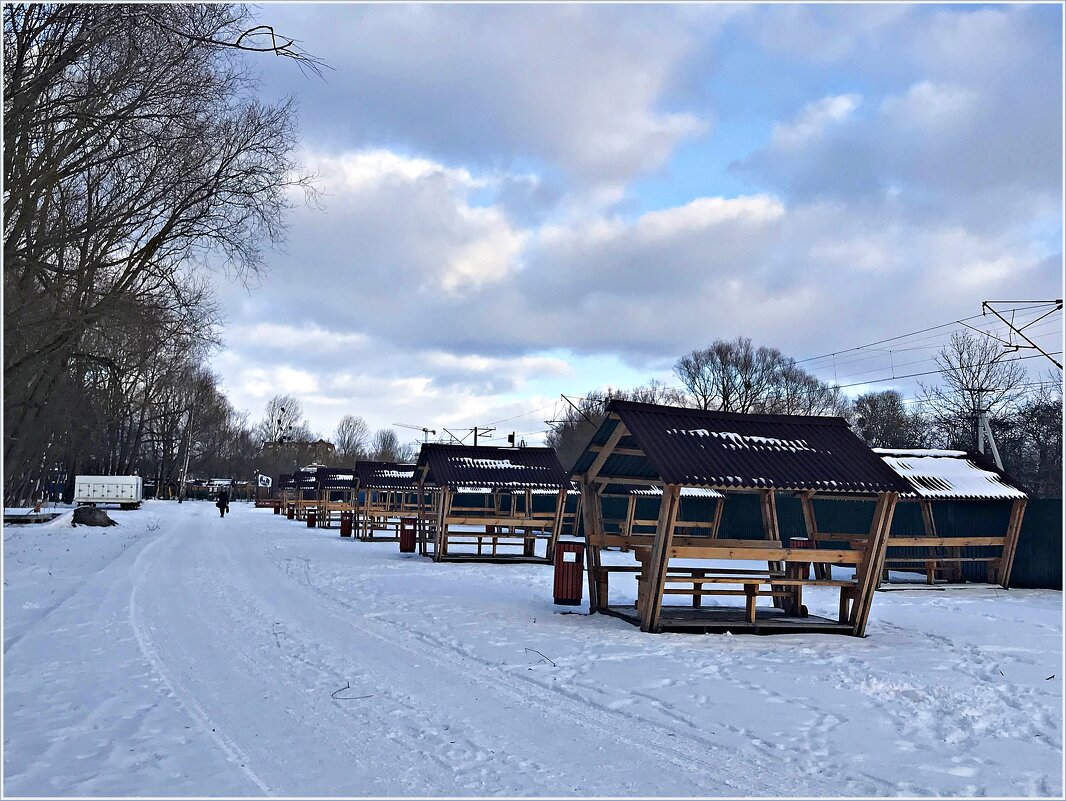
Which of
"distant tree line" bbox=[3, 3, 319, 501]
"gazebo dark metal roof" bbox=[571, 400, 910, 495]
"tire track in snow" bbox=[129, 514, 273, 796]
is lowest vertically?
"tire track in snow" bbox=[129, 514, 273, 796]

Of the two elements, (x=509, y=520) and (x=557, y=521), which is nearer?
(x=557, y=521)

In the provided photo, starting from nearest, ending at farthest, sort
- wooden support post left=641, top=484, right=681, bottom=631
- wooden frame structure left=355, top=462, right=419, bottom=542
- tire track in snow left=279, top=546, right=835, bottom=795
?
tire track in snow left=279, top=546, right=835, bottom=795, wooden support post left=641, top=484, right=681, bottom=631, wooden frame structure left=355, top=462, right=419, bottom=542

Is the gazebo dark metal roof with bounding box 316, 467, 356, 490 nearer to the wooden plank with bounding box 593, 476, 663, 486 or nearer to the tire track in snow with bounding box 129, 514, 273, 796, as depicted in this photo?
the tire track in snow with bounding box 129, 514, 273, 796

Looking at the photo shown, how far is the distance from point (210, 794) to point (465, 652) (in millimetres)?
5133

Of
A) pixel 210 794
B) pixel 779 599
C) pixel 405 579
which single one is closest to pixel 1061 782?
pixel 210 794

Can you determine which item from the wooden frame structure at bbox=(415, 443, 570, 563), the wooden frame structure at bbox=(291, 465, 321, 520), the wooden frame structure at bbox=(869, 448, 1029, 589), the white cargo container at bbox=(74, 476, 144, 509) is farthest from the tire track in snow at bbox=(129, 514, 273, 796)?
the white cargo container at bbox=(74, 476, 144, 509)

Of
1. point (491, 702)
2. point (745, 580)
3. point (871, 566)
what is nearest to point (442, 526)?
point (745, 580)

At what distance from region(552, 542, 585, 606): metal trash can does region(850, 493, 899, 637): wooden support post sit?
4.48 metres

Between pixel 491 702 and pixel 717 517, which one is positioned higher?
pixel 717 517

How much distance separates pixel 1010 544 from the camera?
21.4 m

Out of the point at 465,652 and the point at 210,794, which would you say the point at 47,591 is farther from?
the point at 210,794

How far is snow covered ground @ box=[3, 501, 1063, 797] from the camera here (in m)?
6.02

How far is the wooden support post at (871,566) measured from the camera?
41.7 feet

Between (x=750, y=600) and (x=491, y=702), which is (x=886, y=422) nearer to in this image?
(x=750, y=600)
